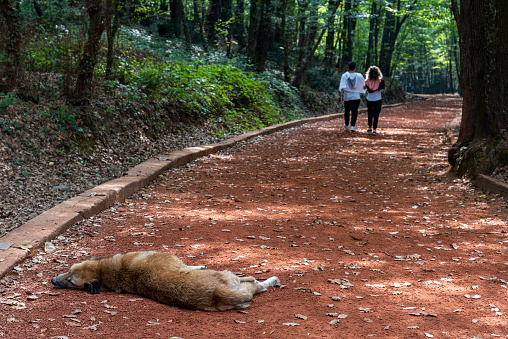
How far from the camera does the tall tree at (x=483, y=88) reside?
7469mm

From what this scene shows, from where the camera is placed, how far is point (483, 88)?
7.98 metres

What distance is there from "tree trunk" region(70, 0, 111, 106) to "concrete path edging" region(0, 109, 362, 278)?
75.9 inches

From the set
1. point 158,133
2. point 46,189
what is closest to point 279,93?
point 158,133

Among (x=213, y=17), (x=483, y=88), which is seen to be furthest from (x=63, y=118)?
(x=213, y=17)

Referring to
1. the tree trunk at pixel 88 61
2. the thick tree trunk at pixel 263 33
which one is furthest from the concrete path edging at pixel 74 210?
the thick tree trunk at pixel 263 33

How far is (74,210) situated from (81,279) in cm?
199

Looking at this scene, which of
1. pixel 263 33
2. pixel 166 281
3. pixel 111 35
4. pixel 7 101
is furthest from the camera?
pixel 263 33

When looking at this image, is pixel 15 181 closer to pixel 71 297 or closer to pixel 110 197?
pixel 110 197

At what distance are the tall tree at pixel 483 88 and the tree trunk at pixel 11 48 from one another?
8.13 metres

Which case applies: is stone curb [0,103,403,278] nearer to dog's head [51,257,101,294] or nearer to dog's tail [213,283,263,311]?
dog's head [51,257,101,294]

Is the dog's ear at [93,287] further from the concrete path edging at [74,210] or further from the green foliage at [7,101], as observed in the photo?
the green foliage at [7,101]

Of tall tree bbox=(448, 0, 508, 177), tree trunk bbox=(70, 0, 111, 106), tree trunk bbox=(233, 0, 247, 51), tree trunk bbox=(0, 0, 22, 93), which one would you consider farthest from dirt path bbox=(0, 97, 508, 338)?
tree trunk bbox=(233, 0, 247, 51)

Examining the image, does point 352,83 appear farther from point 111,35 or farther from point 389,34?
point 389,34

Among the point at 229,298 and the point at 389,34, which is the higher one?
the point at 389,34
